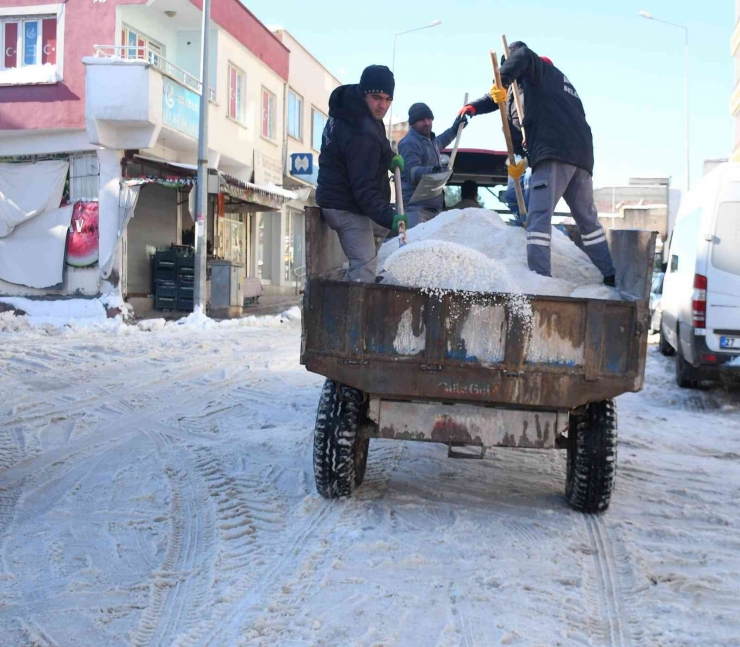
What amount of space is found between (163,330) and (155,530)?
9600mm

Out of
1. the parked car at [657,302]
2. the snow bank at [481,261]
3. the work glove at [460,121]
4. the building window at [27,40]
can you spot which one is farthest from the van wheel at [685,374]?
the building window at [27,40]

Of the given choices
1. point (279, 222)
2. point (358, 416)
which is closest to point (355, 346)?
point (358, 416)

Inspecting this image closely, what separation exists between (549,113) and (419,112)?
2.26m

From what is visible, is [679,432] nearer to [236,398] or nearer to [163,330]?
[236,398]

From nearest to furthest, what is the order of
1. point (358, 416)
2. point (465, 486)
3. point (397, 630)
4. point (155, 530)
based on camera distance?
1. point (397, 630)
2. point (155, 530)
3. point (358, 416)
4. point (465, 486)

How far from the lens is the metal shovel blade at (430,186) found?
253 inches

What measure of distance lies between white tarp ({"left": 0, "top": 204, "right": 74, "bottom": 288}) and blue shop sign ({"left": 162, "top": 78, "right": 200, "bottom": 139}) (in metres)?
2.88

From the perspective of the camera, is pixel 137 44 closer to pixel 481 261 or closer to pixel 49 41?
pixel 49 41

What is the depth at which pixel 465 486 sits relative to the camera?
4.44m

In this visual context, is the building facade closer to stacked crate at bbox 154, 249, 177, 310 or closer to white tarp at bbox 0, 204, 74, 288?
white tarp at bbox 0, 204, 74, 288

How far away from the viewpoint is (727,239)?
24.0 ft

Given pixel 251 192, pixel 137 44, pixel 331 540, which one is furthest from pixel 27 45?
pixel 331 540

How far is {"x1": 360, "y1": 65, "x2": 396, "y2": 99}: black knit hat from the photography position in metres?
4.45

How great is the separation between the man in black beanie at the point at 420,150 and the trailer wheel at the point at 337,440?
3.29m
